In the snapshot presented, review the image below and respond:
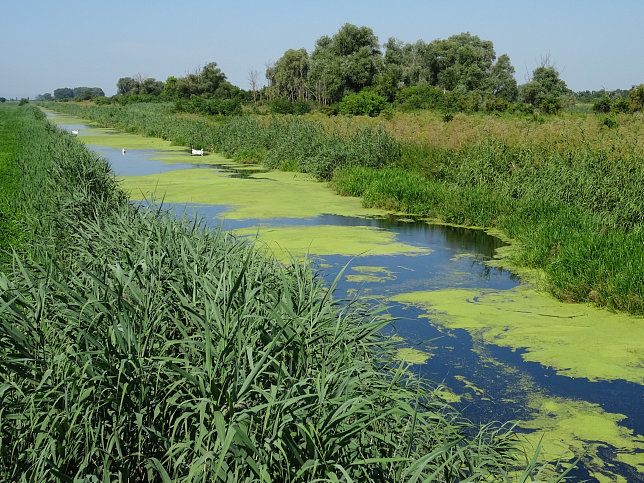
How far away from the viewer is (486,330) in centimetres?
450

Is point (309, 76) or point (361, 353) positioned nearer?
point (361, 353)

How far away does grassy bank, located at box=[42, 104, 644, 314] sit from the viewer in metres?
5.32

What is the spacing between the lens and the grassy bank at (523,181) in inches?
209

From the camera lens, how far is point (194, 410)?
2.26m

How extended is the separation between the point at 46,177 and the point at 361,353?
539cm

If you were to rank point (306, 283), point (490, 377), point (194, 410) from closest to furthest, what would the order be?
point (194, 410)
point (306, 283)
point (490, 377)

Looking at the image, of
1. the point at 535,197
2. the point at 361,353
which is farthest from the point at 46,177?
the point at 535,197

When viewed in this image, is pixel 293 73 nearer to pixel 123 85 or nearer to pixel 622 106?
pixel 622 106

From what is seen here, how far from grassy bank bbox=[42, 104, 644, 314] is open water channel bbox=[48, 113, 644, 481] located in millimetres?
342

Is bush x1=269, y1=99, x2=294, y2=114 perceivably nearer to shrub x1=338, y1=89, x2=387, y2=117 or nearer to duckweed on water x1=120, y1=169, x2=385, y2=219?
shrub x1=338, y1=89, x2=387, y2=117

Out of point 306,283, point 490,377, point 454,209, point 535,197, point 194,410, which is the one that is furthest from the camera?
point 454,209

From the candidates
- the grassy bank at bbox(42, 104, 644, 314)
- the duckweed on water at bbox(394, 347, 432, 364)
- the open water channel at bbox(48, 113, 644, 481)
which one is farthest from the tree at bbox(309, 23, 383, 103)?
the duckweed on water at bbox(394, 347, 432, 364)

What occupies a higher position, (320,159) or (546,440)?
(320,159)

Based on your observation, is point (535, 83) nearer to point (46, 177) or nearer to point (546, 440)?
point (46, 177)
